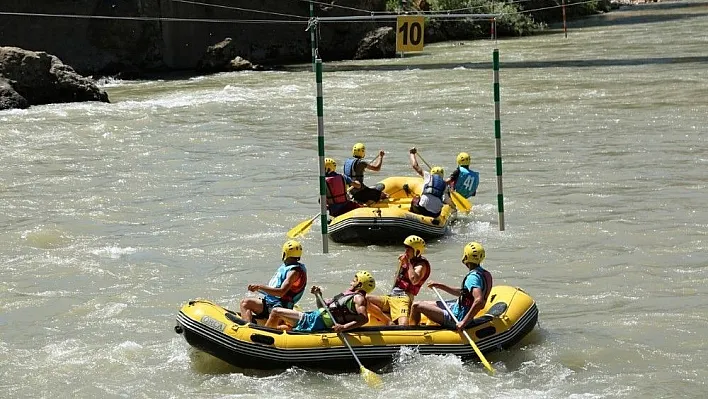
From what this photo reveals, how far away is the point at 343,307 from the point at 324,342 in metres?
0.31

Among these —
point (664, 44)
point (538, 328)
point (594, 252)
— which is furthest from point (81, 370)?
point (664, 44)

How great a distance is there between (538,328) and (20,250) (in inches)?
239

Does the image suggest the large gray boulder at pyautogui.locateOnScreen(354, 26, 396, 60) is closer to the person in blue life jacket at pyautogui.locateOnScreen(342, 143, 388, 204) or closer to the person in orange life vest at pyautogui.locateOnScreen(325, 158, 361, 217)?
the person in blue life jacket at pyautogui.locateOnScreen(342, 143, 388, 204)

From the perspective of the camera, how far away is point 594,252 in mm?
11203

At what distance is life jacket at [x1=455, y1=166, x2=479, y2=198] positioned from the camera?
41.8 feet

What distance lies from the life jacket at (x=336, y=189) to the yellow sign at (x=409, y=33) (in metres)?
1.57

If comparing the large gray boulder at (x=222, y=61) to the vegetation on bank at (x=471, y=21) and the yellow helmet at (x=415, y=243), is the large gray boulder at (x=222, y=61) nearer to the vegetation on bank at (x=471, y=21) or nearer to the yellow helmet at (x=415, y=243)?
the vegetation on bank at (x=471, y=21)

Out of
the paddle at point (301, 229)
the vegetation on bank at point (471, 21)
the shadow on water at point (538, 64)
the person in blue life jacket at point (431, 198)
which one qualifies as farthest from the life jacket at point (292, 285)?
the vegetation on bank at point (471, 21)

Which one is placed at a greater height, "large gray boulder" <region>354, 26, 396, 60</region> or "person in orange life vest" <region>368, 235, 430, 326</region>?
"large gray boulder" <region>354, 26, 396, 60</region>

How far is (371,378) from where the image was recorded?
781 cm

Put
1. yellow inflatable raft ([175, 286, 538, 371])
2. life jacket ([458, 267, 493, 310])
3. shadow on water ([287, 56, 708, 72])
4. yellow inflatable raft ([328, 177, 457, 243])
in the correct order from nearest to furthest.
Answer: yellow inflatable raft ([175, 286, 538, 371]), life jacket ([458, 267, 493, 310]), yellow inflatable raft ([328, 177, 457, 243]), shadow on water ([287, 56, 708, 72])

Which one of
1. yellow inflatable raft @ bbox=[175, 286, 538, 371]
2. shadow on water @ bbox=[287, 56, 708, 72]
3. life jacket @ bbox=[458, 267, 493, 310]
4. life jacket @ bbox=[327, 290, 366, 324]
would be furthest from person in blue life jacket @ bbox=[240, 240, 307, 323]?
shadow on water @ bbox=[287, 56, 708, 72]

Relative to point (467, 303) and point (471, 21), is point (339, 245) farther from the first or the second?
point (471, 21)

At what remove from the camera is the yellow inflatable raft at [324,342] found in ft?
26.2
